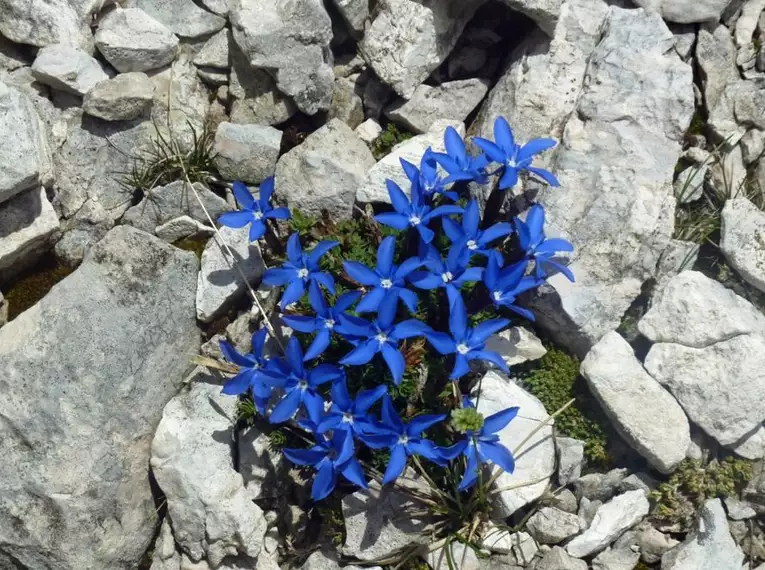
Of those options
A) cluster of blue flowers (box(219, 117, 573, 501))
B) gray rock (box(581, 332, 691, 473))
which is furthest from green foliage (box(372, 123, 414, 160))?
gray rock (box(581, 332, 691, 473))

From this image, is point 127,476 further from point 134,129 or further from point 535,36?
point 535,36

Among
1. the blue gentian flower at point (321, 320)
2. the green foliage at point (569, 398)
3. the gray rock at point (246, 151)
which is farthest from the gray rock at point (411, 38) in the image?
the green foliage at point (569, 398)

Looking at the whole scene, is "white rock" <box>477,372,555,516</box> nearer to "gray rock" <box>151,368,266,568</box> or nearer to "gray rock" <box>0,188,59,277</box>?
"gray rock" <box>151,368,266,568</box>

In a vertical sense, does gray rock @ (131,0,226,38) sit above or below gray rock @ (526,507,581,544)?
above

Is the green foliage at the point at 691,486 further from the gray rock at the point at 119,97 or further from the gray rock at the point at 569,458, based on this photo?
the gray rock at the point at 119,97

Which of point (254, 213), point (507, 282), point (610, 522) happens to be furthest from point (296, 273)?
point (610, 522)

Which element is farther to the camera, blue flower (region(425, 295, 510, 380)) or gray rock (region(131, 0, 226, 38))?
gray rock (region(131, 0, 226, 38))

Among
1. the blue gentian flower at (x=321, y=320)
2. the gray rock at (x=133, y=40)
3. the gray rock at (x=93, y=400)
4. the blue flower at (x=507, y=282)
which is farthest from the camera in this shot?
the gray rock at (x=133, y=40)
